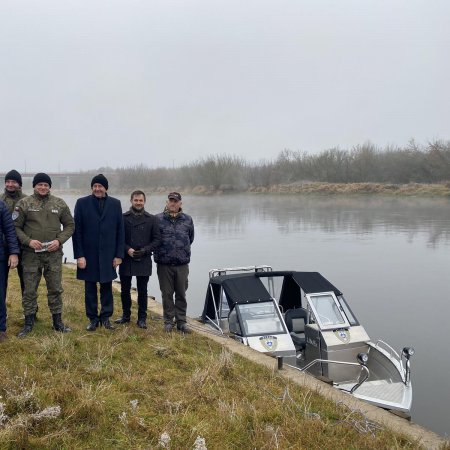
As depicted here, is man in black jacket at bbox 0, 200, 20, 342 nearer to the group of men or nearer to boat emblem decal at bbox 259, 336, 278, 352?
the group of men

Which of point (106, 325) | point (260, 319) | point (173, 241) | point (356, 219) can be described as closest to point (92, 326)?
point (106, 325)

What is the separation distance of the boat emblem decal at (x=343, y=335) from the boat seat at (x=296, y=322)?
34.1 inches

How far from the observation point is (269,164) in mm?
77000

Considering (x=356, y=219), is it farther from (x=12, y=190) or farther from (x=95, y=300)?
(x=12, y=190)

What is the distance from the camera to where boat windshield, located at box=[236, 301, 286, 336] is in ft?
25.6

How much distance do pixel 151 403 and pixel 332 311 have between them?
467 cm

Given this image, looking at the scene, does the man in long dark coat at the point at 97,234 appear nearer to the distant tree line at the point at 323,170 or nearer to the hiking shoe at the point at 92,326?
the hiking shoe at the point at 92,326

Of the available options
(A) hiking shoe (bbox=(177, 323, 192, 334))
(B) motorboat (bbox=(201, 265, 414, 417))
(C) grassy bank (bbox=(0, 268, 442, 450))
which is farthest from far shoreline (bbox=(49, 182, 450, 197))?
(C) grassy bank (bbox=(0, 268, 442, 450))

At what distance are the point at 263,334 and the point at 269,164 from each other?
7050 centimetres

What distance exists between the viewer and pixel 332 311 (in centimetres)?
827

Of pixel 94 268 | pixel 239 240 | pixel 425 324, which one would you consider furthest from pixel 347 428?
pixel 239 240

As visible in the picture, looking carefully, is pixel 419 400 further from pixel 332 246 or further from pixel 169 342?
pixel 332 246

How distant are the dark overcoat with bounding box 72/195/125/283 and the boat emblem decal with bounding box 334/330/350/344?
3813mm

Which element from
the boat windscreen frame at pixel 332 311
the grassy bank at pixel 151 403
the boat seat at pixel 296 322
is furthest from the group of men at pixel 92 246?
the boat seat at pixel 296 322
